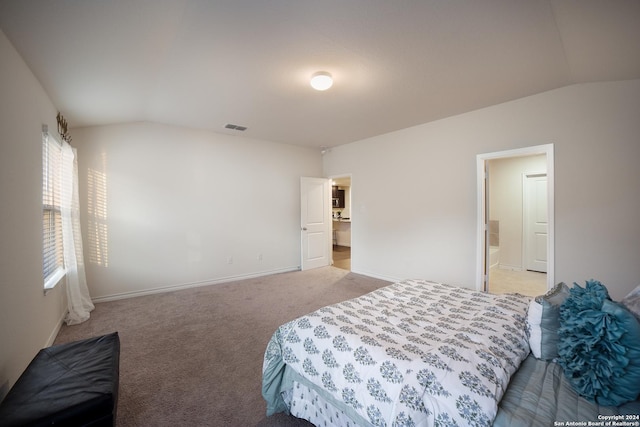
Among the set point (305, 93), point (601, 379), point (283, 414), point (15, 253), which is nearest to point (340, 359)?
point (283, 414)

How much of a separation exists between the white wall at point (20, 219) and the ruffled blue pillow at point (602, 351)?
9.86 ft

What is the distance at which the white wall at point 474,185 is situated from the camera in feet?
8.55

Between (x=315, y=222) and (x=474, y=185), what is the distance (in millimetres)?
3129

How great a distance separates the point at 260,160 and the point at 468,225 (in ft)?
12.2

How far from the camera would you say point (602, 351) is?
1040 mm

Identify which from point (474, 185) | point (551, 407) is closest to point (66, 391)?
point (551, 407)

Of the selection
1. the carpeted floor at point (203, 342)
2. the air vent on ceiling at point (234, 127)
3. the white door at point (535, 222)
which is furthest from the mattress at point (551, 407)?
the white door at point (535, 222)

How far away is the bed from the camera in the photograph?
3.48 feet

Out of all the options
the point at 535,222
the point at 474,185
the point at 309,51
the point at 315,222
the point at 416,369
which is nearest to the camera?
the point at 416,369

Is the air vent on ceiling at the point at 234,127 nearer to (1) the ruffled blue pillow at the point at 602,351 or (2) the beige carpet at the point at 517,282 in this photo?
(1) the ruffled blue pillow at the point at 602,351

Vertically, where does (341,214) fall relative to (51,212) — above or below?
below

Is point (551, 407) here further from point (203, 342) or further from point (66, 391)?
point (203, 342)

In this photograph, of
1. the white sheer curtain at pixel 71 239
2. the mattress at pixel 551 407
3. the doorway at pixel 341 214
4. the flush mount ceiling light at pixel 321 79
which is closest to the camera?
the mattress at pixel 551 407

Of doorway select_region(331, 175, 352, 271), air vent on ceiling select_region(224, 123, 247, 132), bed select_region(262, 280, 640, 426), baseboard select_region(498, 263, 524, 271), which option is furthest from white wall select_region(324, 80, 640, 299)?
doorway select_region(331, 175, 352, 271)
